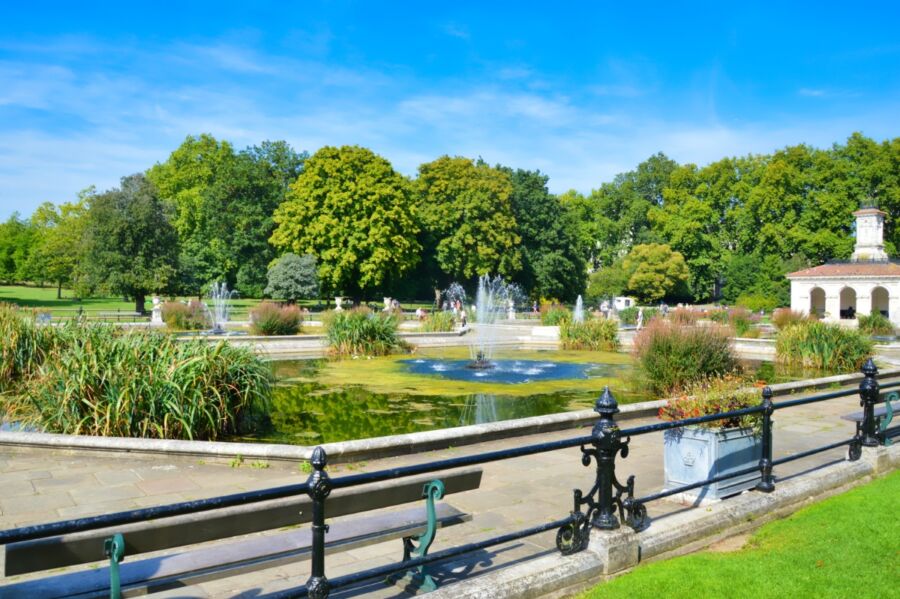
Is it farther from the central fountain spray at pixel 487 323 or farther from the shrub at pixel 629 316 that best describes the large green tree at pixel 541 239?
the shrub at pixel 629 316

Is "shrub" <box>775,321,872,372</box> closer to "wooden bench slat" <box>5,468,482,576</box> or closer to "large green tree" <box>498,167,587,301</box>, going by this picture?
"wooden bench slat" <box>5,468,482,576</box>

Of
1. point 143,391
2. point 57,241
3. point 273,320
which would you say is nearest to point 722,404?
point 143,391

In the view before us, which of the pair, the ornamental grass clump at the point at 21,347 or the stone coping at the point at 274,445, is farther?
the ornamental grass clump at the point at 21,347

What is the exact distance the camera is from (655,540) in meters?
5.02

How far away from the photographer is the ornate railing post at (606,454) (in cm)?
453

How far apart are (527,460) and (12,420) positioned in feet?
22.7

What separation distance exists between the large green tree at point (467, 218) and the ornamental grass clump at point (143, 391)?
41.5m

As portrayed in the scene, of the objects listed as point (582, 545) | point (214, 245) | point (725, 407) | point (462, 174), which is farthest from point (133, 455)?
point (214, 245)

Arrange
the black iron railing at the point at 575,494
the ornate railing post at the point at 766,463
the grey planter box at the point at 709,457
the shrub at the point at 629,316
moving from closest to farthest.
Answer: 1. the black iron railing at the point at 575,494
2. the grey planter box at the point at 709,457
3. the ornate railing post at the point at 766,463
4. the shrub at the point at 629,316

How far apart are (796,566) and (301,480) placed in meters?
4.33

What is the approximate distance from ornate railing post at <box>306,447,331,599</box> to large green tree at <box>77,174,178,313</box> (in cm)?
4114

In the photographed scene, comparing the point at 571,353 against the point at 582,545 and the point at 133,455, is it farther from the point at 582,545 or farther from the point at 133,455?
the point at 582,545

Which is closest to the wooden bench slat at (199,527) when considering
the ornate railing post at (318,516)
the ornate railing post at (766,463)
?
the ornate railing post at (318,516)

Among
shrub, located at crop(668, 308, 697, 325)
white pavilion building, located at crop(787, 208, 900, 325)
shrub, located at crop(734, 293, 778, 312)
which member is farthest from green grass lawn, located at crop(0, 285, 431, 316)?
shrub, located at crop(668, 308, 697, 325)
